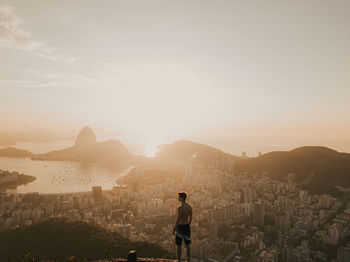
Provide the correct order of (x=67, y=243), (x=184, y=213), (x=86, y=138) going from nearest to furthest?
(x=184, y=213)
(x=67, y=243)
(x=86, y=138)

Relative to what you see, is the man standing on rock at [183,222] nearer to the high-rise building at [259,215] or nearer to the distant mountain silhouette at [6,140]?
the high-rise building at [259,215]

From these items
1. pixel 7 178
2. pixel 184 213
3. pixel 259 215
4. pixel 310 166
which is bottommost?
pixel 259 215

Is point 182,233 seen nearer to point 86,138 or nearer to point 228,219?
point 228,219

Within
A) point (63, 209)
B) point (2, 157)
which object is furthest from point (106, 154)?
A: point (63, 209)

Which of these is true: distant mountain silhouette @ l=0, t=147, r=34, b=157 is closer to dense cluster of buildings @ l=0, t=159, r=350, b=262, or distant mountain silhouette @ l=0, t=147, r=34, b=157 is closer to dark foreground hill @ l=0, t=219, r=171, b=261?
dense cluster of buildings @ l=0, t=159, r=350, b=262

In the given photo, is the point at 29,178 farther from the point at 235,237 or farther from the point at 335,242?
the point at 335,242

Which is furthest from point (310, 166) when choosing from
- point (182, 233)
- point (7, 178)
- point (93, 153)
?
point (93, 153)

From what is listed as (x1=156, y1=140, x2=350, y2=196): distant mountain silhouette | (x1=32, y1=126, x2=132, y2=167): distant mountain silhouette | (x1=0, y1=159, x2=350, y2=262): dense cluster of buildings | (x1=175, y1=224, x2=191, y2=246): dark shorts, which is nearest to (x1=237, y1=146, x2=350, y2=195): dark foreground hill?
(x1=156, y1=140, x2=350, y2=196): distant mountain silhouette
